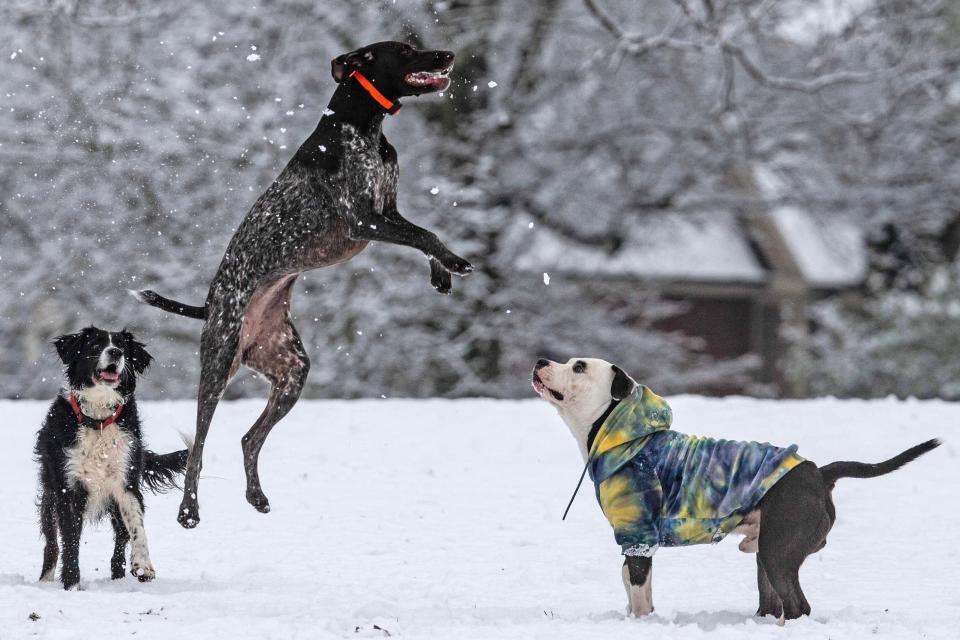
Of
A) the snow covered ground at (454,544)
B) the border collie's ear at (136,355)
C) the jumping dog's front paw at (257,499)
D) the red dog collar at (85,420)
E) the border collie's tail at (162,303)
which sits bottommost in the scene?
the snow covered ground at (454,544)

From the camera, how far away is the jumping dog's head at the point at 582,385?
222 inches

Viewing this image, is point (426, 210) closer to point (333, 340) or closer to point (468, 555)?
point (333, 340)

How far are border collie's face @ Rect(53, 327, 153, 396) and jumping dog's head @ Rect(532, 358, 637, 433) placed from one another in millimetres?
1835

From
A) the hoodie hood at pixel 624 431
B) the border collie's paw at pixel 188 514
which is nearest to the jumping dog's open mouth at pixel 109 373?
the border collie's paw at pixel 188 514

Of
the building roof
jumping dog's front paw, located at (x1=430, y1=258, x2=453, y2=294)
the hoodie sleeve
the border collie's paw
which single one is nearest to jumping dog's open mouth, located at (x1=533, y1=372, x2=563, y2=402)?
A: the hoodie sleeve

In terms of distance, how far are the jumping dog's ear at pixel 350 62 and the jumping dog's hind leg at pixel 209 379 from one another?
1.10 metres

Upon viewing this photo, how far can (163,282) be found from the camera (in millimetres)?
15531

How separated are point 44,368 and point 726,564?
13.5 m

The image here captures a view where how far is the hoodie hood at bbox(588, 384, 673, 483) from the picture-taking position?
5.52m

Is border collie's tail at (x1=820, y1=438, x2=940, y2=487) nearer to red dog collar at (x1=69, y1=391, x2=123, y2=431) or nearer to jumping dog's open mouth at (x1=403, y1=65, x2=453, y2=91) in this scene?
jumping dog's open mouth at (x1=403, y1=65, x2=453, y2=91)

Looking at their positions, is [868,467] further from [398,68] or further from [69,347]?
[69,347]

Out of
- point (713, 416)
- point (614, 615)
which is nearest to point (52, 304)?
point (713, 416)

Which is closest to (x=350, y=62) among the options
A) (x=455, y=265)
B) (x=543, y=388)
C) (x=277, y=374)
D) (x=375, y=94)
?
(x=375, y=94)

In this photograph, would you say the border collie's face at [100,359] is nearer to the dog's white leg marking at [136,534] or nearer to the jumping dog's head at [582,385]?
the dog's white leg marking at [136,534]
